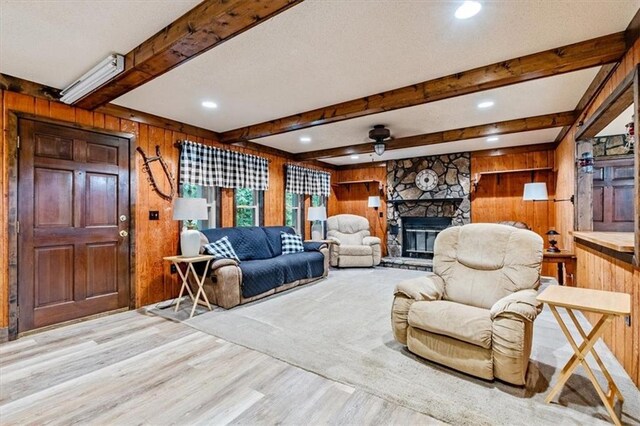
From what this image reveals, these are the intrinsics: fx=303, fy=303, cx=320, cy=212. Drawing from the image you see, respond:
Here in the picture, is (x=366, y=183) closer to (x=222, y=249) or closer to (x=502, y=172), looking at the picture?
(x=502, y=172)

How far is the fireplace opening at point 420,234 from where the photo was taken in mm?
6738

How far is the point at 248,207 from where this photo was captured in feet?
18.1

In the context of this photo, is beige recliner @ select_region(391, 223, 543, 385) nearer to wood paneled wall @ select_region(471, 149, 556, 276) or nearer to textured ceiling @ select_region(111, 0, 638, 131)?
textured ceiling @ select_region(111, 0, 638, 131)

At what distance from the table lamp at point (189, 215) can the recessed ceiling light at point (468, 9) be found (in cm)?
318

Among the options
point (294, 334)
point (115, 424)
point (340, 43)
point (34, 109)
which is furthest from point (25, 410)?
point (340, 43)

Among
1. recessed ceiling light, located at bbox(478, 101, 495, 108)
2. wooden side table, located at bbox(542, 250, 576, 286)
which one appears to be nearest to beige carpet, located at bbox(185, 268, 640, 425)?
wooden side table, located at bbox(542, 250, 576, 286)

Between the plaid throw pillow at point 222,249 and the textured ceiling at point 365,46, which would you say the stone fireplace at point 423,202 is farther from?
the plaid throw pillow at point 222,249

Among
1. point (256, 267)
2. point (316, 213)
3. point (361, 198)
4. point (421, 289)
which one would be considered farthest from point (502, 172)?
point (256, 267)

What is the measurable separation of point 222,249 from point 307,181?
3070 mm

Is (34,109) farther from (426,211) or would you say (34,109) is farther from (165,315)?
(426,211)

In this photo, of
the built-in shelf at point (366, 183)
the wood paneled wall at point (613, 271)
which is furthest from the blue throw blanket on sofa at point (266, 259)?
the wood paneled wall at point (613, 271)

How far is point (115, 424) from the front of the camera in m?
1.73

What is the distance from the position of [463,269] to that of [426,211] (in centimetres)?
419

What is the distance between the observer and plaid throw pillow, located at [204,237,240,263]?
3979 millimetres
